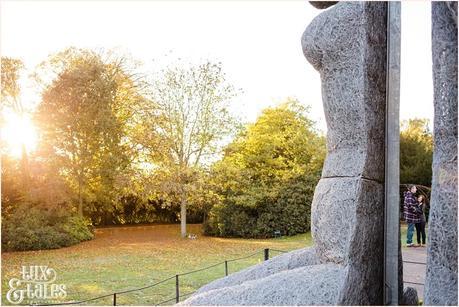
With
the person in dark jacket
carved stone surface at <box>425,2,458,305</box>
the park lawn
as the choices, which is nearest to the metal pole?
carved stone surface at <box>425,2,458,305</box>

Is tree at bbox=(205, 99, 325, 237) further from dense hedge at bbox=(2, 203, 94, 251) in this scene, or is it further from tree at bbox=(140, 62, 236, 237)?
dense hedge at bbox=(2, 203, 94, 251)

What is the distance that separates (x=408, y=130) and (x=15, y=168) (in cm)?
1041

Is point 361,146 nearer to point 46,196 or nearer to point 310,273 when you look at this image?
point 310,273

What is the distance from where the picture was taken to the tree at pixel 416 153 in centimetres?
312

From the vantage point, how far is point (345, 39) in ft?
9.23

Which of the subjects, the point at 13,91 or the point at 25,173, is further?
the point at 13,91

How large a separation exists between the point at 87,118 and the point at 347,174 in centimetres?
1054

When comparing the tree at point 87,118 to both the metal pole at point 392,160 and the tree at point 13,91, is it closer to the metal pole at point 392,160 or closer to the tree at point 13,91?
the tree at point 13,91

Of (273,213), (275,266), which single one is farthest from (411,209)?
(273,213)

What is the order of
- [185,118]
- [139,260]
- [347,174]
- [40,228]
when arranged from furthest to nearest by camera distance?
[185,118], [40,228], [139,260], [347,174]

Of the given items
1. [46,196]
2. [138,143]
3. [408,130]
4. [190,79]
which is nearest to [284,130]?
[190,79]

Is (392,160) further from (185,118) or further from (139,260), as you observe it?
(185,118)

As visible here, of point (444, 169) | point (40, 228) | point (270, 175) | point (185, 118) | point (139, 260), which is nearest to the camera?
point (444, 169)

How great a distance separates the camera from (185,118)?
484 inches
